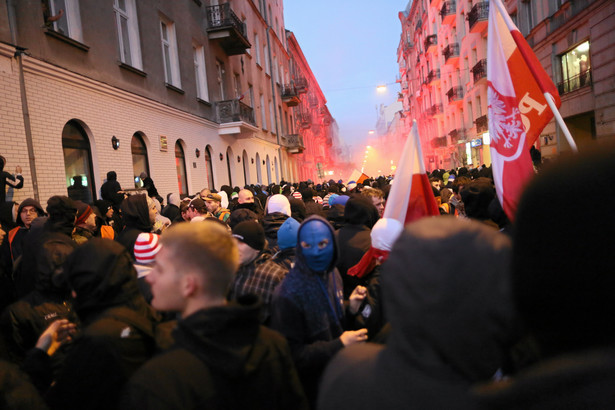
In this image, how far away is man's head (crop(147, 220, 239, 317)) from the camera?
1.69m

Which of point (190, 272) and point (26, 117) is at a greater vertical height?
point (26, 117)

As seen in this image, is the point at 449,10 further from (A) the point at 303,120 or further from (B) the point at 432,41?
(A) the point at 303,120

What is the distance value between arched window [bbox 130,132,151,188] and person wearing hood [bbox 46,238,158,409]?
9.64 m

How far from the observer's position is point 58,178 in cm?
840

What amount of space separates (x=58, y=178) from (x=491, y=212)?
26.2ft

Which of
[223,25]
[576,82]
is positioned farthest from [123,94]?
[576,82]

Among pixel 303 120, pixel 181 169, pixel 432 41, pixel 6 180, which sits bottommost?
pixel 6 180

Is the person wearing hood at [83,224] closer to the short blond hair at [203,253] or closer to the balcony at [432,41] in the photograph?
the short blond hair at [203,253]

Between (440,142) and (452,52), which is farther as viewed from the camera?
(440,142)

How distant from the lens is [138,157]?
39.3 feet

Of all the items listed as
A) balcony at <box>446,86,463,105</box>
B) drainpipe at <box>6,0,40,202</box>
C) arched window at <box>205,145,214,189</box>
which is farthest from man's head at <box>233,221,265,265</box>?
balcony at <box>446,86,463,105</box>

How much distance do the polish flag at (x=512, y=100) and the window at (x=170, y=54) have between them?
1254 centimetres

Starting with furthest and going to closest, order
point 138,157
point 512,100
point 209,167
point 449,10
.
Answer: point 449,10, point 209,167, point 138,157, point 512,100

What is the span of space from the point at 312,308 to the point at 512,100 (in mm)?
3091
